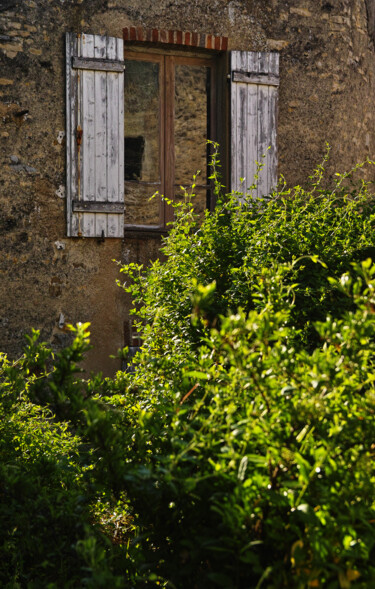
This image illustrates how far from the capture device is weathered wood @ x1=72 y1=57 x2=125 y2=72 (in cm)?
554

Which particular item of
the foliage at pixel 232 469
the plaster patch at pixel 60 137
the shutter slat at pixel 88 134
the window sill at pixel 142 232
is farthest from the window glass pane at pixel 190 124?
the foliage at pixel 232 469

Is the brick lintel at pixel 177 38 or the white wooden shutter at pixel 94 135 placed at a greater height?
the brick lintel at pixel 177 38

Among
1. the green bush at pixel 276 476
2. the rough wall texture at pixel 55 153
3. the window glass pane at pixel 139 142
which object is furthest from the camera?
the window glass pane at pixel 139 142

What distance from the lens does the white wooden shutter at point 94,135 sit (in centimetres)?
552

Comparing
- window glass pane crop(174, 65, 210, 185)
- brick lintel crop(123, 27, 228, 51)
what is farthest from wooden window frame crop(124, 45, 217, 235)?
window glass pane crop(174, 65, 210, 185)

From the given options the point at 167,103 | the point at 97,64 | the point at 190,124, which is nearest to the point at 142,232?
the point at 167,103

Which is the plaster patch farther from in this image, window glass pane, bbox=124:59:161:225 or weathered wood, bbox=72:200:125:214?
window glass pane, bbox=124:59:161:225

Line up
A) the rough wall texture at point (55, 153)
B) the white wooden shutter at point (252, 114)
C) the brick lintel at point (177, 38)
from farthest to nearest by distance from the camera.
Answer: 1. the white wooden shutter at point (252, 114)
2. the brick lintel at point (177, 38)
3. the rough wall texture at point (55, 153)

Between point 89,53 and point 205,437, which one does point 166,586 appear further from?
point 89,53

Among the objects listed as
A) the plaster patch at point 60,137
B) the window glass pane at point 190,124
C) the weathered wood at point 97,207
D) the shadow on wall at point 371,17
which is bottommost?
the weathered wood at point 97,207

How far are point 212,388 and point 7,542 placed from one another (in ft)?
3.56

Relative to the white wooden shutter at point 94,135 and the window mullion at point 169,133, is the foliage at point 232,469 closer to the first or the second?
the white wooden shutter at point 94,135

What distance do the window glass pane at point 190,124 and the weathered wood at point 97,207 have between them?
217 cm

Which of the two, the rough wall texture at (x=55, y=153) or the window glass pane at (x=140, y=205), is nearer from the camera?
the rough wall texture at (x=55, y=153)
